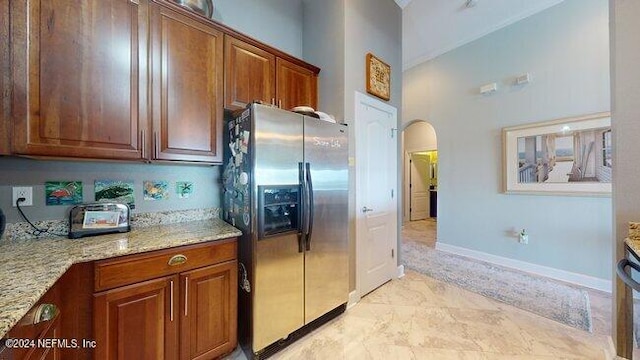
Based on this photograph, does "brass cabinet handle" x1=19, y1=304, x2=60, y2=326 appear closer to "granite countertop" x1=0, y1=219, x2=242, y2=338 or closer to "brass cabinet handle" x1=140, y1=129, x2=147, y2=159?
"granite countertop" x1=0, y1=219, x2=242, y2=338

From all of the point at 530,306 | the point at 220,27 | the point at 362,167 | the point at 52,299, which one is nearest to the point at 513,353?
the point at 530,306

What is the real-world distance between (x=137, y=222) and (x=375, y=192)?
7.25 feet

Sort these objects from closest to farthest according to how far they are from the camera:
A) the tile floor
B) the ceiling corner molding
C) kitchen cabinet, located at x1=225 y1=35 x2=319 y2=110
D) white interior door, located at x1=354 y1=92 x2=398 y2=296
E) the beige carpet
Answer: the tile floor
kitchen cabinet, located at x1=225 y1=35 x2=319 y2=110
the beige carpet
white interior door, located at x1=354 y1=92 x2=398 y2=296
the ceiling corner molding

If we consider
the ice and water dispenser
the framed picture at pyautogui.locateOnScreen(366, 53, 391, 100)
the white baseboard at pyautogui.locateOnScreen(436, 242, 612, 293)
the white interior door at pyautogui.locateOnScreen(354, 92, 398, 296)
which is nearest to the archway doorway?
the white baseboard at pyautogui.locateOnScreen(436, 242, 612, 293)

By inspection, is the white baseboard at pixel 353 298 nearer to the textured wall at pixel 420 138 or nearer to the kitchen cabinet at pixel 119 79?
the kitchen cabinet at pixel 119 79

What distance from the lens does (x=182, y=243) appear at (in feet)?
4.67

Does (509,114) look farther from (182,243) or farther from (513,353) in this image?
(182,243)

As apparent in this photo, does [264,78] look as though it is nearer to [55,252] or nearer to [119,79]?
[119,79]

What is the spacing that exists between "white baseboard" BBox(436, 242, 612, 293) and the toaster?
4.34 meters

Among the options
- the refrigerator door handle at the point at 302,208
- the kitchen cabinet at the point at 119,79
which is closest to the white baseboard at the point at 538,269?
the refrigerator door handle at the point at 302,208

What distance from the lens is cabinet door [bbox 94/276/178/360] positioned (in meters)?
1.22

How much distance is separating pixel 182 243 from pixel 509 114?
422 centimetres

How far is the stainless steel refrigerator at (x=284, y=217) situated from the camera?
1651 millimetres

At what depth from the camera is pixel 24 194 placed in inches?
58.7
